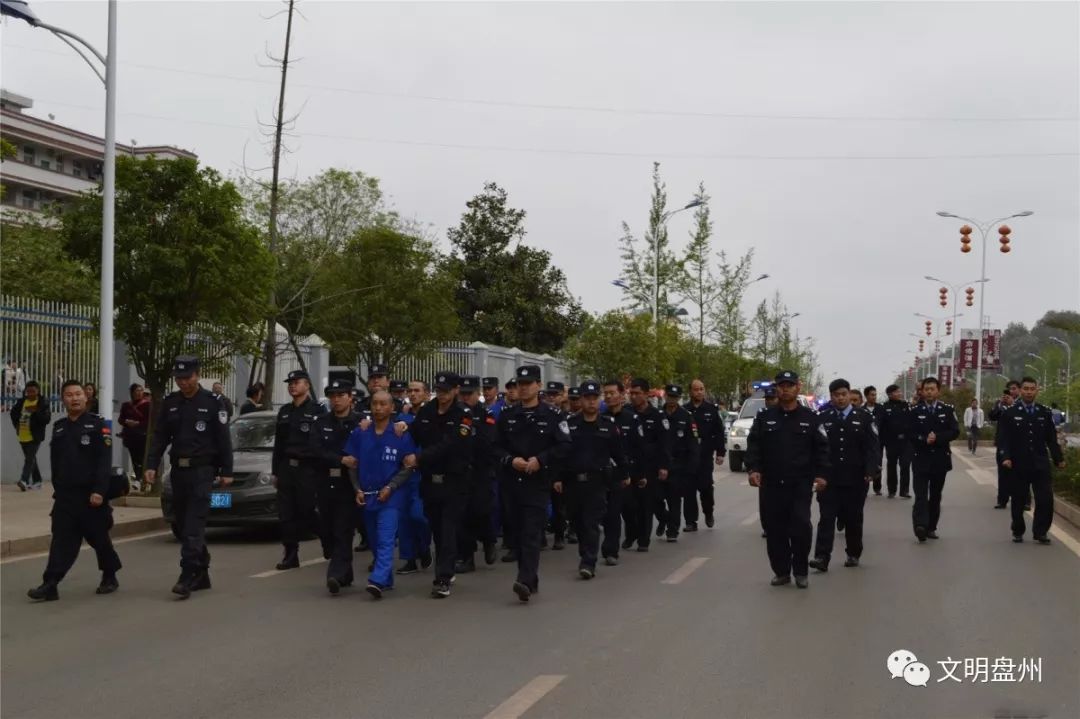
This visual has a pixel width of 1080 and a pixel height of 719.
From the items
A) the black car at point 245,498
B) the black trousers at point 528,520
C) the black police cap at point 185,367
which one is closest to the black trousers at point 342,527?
the black trousers at point 528,520

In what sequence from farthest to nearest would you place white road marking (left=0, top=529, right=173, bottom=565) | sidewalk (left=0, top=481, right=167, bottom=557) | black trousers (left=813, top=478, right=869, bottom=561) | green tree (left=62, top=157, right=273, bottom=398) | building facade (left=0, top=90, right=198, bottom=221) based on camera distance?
building facade (left=0, top=90, right=198, bottom=221)
green tree (left=62, top=157, right=273, bottom=398)
sidewalk (left=0, top=481, right=167, bottom=557)
white road marking (left=0, top=529, right=173, bottom=565)
black trousers (left=813, top=478, right=869, bottom=561)

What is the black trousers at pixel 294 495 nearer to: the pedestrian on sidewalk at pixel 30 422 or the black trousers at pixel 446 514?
the black trousers at pixel 446 514

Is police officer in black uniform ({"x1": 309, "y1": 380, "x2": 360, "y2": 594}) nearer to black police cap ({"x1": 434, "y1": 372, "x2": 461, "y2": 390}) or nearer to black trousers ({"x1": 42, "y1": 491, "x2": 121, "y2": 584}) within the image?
black police cap ({"x1": 434, "y1": 372, "x2": 461, "y2": 390})

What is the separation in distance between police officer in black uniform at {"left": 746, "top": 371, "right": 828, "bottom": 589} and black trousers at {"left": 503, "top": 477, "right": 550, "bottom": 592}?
1.85m

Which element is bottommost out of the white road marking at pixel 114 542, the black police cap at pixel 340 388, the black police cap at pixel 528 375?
the white road marking at pixel 114 542

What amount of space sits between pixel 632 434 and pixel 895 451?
8843 mm

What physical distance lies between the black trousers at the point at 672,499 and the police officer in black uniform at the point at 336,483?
14.3ft

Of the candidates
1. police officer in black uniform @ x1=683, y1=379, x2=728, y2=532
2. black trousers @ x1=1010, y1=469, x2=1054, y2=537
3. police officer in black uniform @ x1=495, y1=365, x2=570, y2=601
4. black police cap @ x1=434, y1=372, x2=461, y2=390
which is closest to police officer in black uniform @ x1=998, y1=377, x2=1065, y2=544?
black trousers @ x1=1010, y1=469, x2=1054, y2=537

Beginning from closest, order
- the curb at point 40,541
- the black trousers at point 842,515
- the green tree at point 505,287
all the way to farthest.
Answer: the black trousers at point 842,515
the curb at point 40,541
the green tree at point 505,287

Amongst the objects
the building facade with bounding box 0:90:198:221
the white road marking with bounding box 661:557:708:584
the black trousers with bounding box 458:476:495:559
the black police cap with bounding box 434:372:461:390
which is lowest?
the white road marking with bounding box 661:557:708:584

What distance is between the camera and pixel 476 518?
39.5ft

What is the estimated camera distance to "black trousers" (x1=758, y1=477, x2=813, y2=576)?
10.8 m

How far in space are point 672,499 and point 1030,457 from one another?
4.15m

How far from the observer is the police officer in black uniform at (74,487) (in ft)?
34.4
